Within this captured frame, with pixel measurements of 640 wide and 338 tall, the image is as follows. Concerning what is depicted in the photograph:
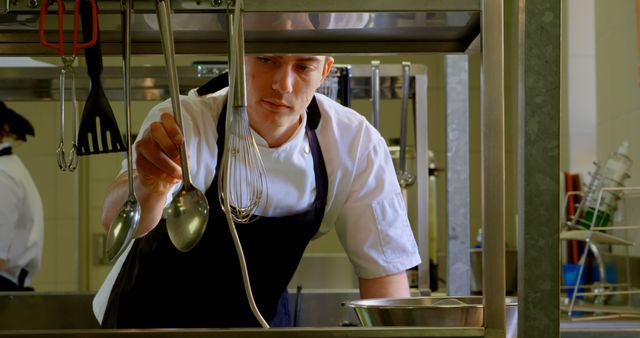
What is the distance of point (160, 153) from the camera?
3.50ft

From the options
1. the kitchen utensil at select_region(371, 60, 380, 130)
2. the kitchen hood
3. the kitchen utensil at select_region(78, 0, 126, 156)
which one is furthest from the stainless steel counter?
the kitchen utensil at select_region(371, 60, 380, 130)

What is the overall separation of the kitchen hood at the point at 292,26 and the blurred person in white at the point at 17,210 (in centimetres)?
245

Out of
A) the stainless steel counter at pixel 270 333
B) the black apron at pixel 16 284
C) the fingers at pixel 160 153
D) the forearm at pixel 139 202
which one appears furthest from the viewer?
the black apron at pixel 16 284

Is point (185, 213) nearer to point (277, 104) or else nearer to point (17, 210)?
point (277, 104)

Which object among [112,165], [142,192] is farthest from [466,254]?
[112,165]

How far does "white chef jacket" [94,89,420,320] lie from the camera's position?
1643mm

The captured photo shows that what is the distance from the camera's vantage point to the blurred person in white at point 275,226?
5.37 ft

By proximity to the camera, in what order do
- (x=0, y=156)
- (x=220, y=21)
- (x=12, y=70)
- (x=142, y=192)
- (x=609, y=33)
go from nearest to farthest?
1. (x=220, y=21)
2. (x=142, y=192)
3. (x=12, y=70)
4. (x=0, y=156)
5. (x=609, y=33)

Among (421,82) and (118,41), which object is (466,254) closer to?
(421,82)

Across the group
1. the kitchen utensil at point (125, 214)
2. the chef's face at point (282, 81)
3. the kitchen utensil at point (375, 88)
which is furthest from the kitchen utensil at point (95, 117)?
the kitchen utensil at point (375, 88)

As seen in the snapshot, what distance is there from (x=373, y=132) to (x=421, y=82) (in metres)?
0.35

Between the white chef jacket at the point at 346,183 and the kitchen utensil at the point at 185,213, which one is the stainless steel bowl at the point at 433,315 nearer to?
the kitchen utensil at the point at 185,213

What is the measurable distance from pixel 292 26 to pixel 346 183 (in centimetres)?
65

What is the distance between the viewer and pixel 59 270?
517 cm
